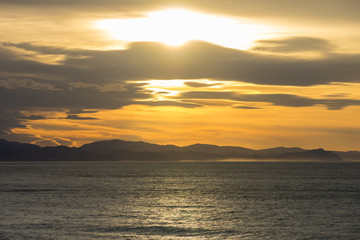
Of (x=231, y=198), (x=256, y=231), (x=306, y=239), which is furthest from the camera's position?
(x=231, y=198)

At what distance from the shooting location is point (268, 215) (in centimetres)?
6894

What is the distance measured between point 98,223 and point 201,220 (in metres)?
13.7

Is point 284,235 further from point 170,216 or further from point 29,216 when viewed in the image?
point 29,216

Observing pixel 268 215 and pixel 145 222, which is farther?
pixel 268 215

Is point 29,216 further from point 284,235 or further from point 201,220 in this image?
point 284,235

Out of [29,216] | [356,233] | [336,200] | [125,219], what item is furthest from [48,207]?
[336,200]

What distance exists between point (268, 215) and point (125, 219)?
2054 cm

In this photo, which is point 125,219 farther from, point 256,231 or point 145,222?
point 256,231

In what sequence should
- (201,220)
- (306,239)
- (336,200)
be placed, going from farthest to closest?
(336,200)
(201,220)
(306,239)

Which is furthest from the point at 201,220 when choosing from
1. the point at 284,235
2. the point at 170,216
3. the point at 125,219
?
the point at 284,235

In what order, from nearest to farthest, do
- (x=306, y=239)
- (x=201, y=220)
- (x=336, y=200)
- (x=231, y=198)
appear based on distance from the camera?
(x=306, y=239) → (x=201, y=220) → (x=336, y=200) → (x=231, y=198)

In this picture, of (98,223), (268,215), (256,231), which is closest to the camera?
(256,231)

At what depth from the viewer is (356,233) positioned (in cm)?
5372

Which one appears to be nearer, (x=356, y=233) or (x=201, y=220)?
(x=356, y=233)
